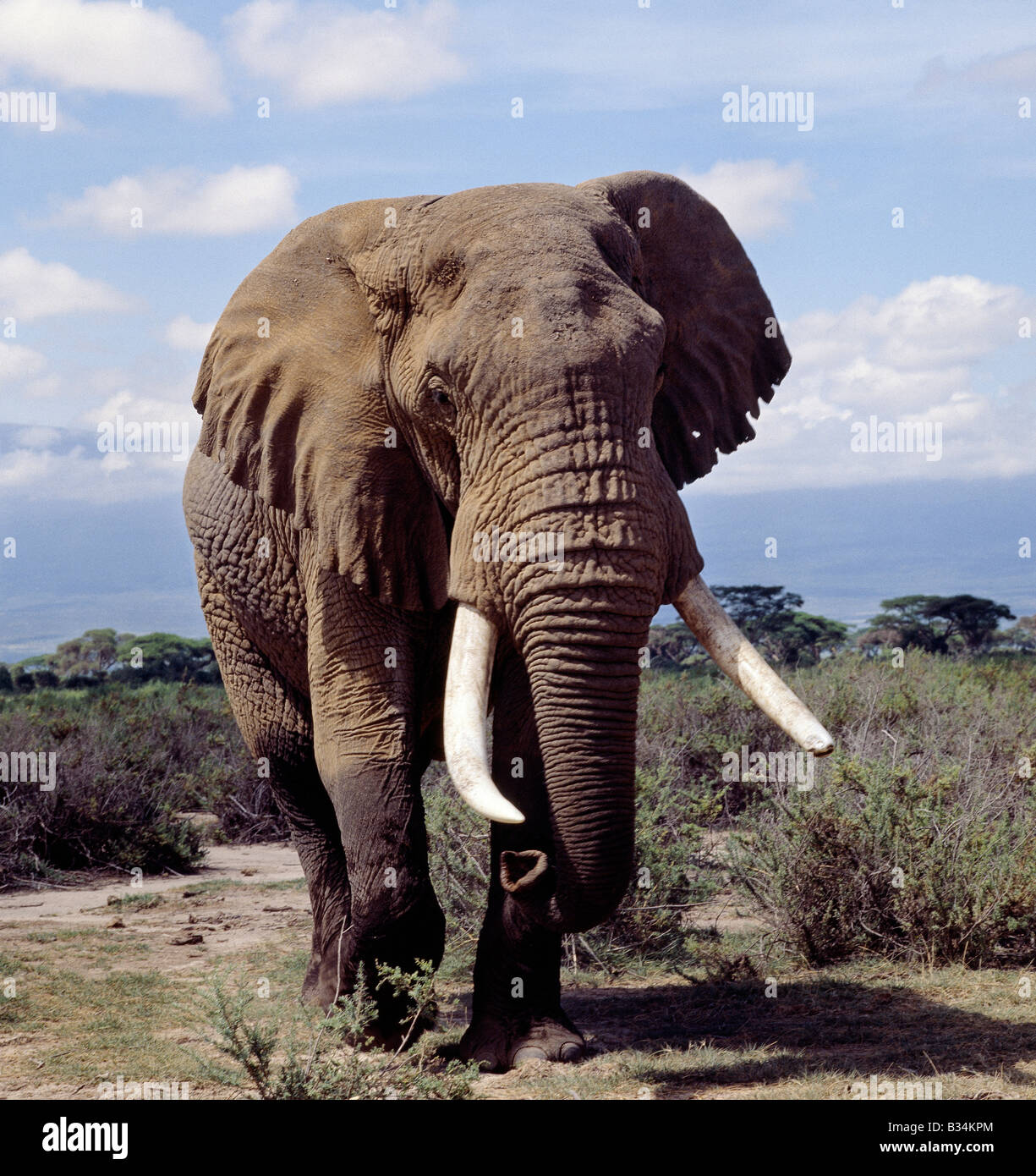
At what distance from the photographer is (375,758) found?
602 centimetres

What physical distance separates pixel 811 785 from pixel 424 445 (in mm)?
4153

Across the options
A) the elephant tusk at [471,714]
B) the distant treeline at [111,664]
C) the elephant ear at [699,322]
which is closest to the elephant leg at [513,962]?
the elephant tusk at [471,714]

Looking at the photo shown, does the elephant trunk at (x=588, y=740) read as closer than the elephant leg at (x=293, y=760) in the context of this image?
Yes

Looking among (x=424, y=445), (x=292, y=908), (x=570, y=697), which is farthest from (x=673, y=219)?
(x=292, y=908)

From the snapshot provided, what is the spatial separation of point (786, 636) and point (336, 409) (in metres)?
23.3

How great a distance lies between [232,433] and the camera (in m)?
6.12

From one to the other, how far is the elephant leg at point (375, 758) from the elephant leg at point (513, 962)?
0.32 m

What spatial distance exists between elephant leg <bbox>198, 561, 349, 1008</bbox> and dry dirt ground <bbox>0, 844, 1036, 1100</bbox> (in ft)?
1.87

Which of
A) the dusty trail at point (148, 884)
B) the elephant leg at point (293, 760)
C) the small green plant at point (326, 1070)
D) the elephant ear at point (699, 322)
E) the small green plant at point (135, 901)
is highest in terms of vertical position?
the elephant ear at point (699, 322)

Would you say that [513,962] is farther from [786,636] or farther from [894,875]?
[786,636]

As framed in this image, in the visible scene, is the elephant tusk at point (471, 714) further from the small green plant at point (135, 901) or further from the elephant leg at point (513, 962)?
the small green plant at point (135, 901)

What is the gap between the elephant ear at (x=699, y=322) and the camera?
630 cm

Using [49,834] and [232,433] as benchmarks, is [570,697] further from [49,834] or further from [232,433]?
[49,834]

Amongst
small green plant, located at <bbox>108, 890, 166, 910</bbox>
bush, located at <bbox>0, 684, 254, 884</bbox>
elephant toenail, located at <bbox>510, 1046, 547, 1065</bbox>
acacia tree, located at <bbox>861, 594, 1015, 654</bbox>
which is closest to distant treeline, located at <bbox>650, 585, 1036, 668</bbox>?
acacia tree, located at <bbox>861, 594, 1015, 654</bbox>
